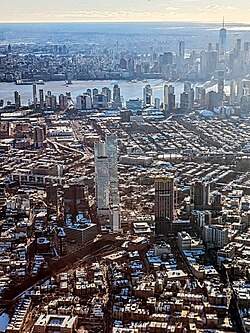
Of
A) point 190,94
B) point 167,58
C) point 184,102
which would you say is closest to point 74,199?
point 184,102

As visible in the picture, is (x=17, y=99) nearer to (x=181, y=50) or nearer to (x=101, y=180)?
(x=181, y=50)

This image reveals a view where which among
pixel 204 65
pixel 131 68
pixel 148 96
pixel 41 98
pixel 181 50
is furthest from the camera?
pixel 131 68

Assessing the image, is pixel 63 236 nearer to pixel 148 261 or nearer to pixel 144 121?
pixel 148 261

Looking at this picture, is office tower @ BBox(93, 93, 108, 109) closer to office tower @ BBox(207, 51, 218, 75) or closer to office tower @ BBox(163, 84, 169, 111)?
office tower @ BBox(163, 84, 169, 111)

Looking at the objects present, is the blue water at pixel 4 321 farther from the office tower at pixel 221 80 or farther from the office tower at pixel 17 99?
the office tower at pixel 221 80

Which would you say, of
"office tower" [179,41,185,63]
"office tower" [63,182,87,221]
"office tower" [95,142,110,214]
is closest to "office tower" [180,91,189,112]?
"office tower" [179,41,185,63]

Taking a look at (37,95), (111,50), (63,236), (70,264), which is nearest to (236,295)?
(70,264)

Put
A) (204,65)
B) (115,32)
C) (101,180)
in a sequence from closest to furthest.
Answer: (101,180), (115,32), (204,65)
